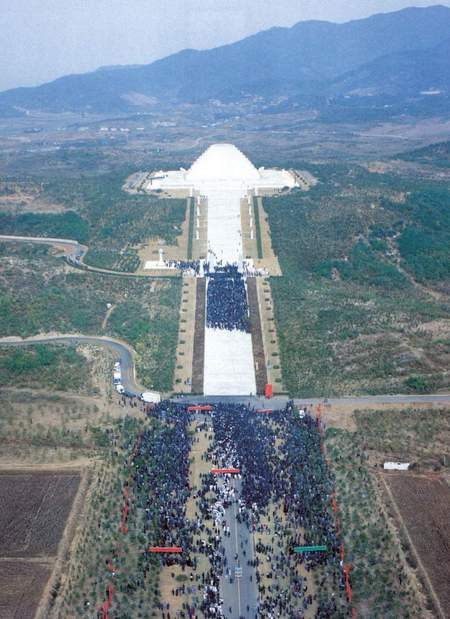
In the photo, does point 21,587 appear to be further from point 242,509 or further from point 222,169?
point 222,169

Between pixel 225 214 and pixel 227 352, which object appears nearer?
pixel 227 352

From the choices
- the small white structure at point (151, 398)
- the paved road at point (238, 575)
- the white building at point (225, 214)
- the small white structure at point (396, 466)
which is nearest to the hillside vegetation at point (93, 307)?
the small white structure at point (151, 398)

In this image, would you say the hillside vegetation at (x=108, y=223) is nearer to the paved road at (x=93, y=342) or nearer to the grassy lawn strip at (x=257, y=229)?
the grassy lawn strip at (x=257, y=229)

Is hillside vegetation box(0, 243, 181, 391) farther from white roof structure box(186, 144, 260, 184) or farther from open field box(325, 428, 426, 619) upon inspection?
white roof structure box(186, 144, 260, 184)

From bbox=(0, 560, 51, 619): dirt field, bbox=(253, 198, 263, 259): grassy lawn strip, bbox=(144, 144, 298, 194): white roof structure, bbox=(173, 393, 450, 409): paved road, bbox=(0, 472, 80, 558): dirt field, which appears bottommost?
bbox=(0, 560, 51, 619): dirt field

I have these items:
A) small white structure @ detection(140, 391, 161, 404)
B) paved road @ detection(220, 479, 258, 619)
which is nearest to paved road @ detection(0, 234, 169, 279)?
small white structure @ detection(140, 391, 161, 404)

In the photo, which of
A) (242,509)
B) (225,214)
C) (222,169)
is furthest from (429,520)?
(222,169)
